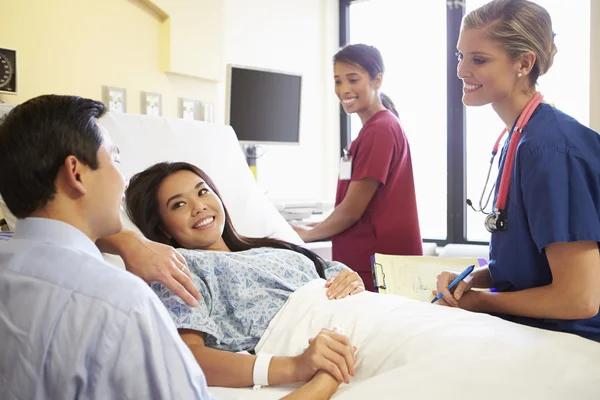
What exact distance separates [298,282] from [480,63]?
27.7 inches

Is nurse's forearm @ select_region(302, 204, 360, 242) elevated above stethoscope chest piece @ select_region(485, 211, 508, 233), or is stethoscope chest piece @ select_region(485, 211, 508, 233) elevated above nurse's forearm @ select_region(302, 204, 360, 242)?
stethoscope chest piece @ select_region(485, 211, 508, 233)

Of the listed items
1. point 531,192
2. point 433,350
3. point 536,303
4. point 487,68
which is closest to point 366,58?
point 487,68

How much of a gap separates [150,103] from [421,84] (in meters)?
2.00

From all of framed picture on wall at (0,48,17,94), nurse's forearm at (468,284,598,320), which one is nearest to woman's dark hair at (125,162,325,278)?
nurse's forearm at (468,284,598,320)

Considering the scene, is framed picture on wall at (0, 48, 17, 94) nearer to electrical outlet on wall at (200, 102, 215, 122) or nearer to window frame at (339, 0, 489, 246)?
electrical outlet on wall at (200, 102, 215, 122)

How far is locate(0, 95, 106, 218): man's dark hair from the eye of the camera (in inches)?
30.8

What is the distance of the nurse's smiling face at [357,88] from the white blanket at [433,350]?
1.05 meters

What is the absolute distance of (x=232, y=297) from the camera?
1.32m

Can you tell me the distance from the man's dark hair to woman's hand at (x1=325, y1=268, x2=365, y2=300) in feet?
2.35

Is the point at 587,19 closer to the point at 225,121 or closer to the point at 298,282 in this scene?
the point at 225,121

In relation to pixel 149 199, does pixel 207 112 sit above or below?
above

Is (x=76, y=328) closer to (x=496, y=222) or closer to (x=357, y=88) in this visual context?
(x=496, y=222)

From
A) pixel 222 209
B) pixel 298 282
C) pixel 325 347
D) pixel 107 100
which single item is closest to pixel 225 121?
pixel 107 100

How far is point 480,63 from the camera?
4.37 ft
